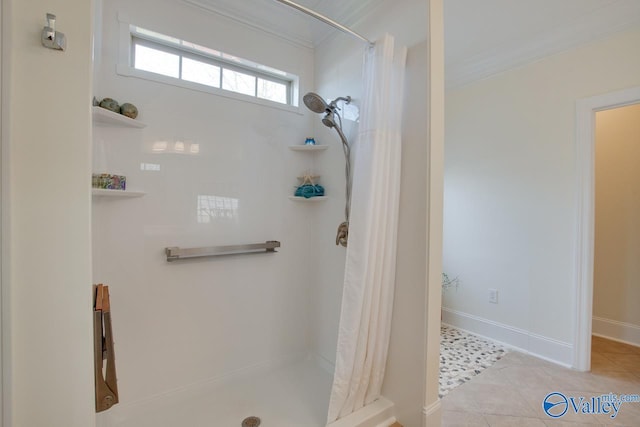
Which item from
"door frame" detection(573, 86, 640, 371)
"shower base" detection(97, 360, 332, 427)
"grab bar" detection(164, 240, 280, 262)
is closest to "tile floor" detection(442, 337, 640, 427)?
"door frame" detection(573, 86, 640, 371)

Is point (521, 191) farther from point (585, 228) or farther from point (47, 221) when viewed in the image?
point (47, 221)

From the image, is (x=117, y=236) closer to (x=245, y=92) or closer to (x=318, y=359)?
(x=245, y=92)

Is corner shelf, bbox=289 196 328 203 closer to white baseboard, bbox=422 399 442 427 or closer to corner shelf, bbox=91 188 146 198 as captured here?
corner shelf, bbox=91 188 146 198

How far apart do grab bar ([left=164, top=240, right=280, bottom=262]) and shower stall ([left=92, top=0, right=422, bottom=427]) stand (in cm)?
3

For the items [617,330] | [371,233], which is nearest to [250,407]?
[371,233]

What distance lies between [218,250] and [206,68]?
1284mm

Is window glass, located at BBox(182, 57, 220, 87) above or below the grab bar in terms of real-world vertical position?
above

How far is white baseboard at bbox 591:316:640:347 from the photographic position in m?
2.63

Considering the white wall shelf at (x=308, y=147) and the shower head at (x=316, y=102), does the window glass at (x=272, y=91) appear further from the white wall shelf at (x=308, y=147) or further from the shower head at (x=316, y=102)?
the shower head at (x=316, y=102)

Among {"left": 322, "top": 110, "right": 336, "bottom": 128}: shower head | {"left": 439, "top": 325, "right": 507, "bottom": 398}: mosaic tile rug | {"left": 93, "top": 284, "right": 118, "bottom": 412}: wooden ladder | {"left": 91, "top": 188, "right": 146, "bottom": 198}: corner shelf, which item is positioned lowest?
{"left": 439, "top": 325, "right": 507, "bottom": 398}: mosaic tile rug

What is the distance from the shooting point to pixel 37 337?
677 millimetres

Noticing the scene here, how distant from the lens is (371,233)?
5.13 ft

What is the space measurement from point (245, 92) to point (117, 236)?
4.32ft

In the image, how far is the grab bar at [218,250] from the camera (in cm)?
177
